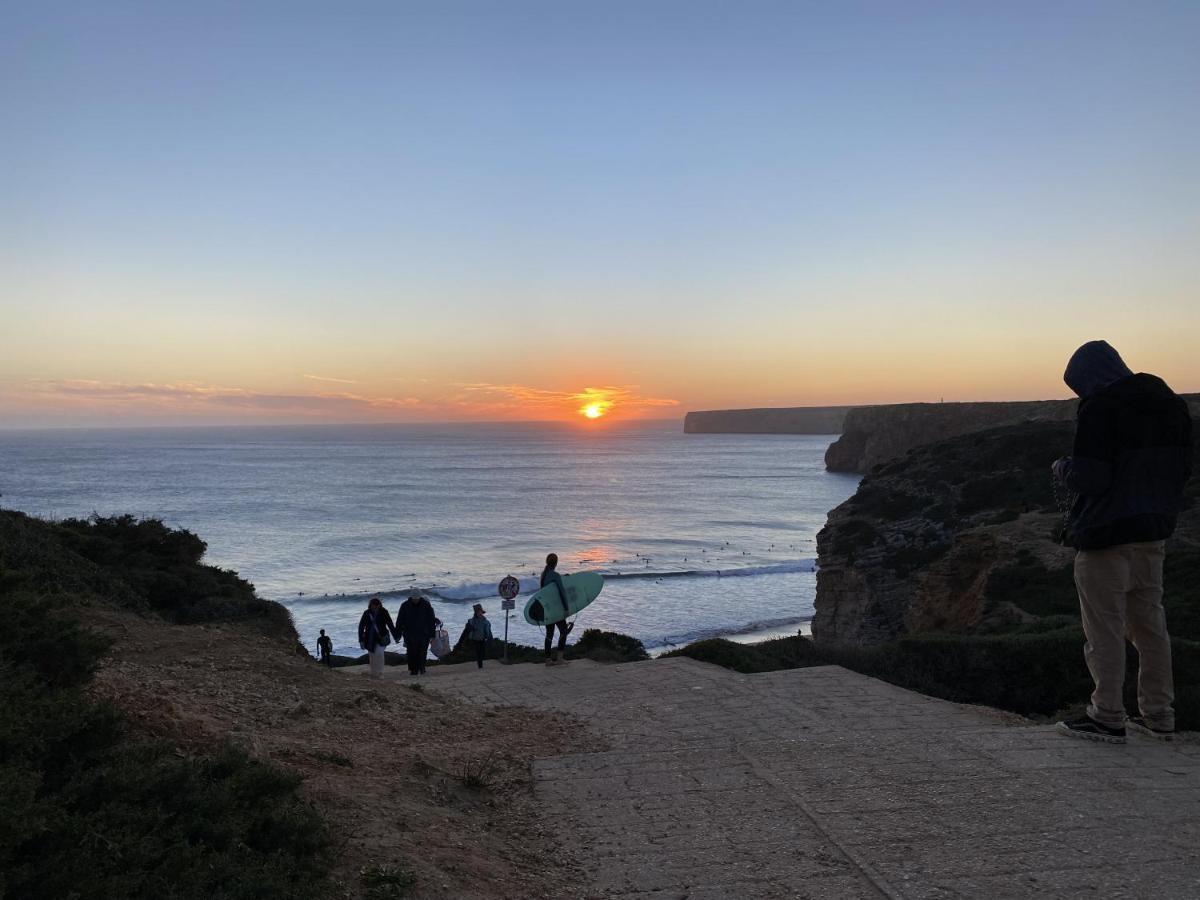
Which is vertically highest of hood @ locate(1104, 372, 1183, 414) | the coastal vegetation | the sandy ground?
hood @ locate(1104, 372, 1183, 414)

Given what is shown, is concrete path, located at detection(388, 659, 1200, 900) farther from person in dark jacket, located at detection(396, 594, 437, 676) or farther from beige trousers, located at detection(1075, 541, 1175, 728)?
person in dark jacket, located at detection(396, 594, 437, 676)

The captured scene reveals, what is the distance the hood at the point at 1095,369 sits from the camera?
6.14m

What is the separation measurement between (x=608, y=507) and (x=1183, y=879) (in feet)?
253

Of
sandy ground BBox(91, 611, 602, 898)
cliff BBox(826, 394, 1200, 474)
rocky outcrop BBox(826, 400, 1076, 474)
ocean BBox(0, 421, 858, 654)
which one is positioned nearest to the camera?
sandy ground BBox(91, 611, 602, 898)

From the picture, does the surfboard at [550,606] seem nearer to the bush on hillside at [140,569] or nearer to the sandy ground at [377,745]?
the sandy ground at [377,745]

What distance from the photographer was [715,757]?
6590mm

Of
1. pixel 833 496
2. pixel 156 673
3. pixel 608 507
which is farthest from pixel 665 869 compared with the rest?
pixel 833 496

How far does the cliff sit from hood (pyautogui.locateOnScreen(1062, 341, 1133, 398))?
5271 centimetres

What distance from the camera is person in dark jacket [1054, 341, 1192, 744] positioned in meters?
5.90

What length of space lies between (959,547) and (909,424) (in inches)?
3312

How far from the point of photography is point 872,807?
5352 mm

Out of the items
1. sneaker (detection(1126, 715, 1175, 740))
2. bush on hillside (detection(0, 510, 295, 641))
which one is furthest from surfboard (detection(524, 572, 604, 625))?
sneaker (detection(1126, 715, 1175, 740))

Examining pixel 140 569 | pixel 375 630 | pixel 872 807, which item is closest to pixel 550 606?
pixel 375 630

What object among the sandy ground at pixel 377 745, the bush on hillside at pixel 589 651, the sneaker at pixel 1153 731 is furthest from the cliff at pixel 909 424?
the sandy ground at pixel 377 745
